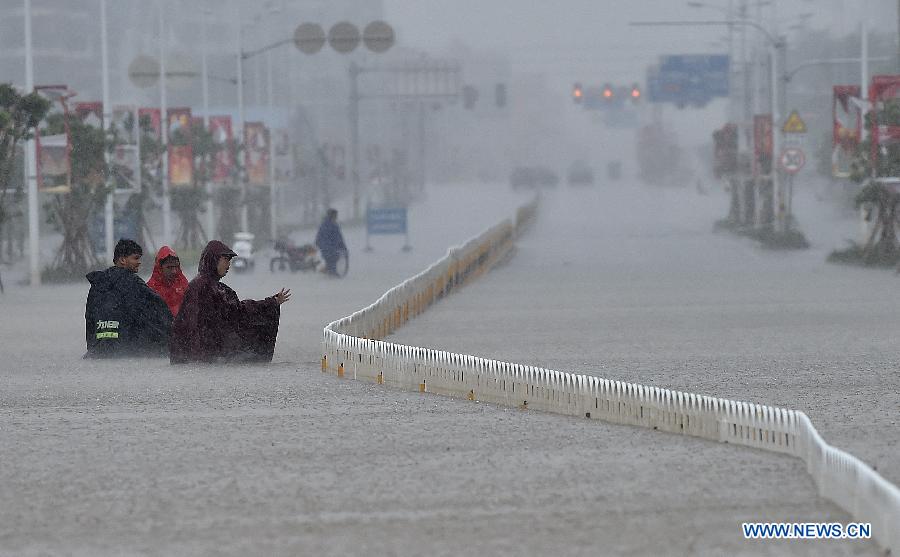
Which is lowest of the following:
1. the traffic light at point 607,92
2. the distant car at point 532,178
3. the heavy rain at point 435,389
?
the heavy rain at point 435,389

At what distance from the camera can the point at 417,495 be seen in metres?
11.2

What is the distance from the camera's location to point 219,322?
19.4 m

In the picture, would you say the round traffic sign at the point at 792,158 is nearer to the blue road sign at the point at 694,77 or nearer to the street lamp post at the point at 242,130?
the street lamp post at the point at 242,130

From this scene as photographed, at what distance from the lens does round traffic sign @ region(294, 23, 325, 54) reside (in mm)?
48656

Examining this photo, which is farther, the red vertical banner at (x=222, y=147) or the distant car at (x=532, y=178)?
the distant car at (x=532, y=178)

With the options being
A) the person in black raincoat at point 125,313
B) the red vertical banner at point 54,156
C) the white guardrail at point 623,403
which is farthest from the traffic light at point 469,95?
the person in black raincoat at point 125,313

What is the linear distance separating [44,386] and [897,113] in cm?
2775

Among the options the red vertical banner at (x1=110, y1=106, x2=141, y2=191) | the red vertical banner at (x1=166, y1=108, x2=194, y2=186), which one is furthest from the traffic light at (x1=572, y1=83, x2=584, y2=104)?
the red vertical banner at (x1=110, y1=106, x2=141, y2=191)

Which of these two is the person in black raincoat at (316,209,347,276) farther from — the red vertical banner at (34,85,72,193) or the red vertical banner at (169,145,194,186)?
the red vertical banner at (169,145,194,186)

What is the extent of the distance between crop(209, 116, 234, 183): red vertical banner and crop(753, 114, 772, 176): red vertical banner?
15.7 metres

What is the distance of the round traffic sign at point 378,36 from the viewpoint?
155 feet

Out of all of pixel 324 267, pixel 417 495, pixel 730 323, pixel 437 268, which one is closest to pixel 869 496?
pixel 417 495

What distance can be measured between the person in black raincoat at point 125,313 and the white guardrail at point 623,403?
74.9 inches

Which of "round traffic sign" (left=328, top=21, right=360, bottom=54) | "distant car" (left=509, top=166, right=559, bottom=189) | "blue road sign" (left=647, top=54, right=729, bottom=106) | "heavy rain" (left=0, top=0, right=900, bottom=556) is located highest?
"blue road sign" (left=647, top=54, right=729, bottom=106)
